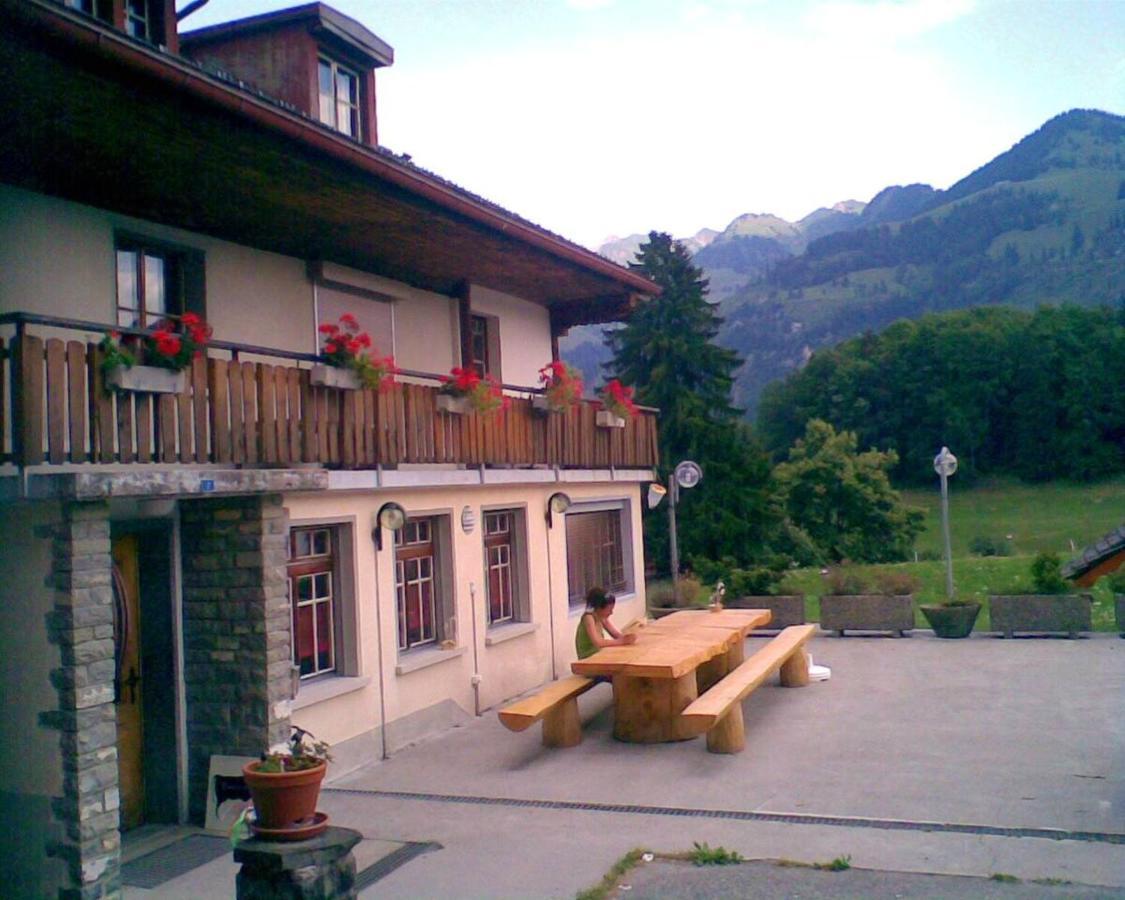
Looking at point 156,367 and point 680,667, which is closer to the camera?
point 156,367

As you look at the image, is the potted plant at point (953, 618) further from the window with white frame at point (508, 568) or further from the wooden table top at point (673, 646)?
the window with white frame at point (508, 568)

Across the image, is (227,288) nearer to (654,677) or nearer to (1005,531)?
(654,677)

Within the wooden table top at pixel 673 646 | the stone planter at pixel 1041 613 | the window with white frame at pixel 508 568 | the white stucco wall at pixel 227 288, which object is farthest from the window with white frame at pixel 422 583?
the stone planter at pixel 1041 613

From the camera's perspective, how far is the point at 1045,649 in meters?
15.3

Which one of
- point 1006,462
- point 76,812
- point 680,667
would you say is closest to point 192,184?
point 76,812

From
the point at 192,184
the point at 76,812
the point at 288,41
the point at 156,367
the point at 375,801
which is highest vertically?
the point at 288,41

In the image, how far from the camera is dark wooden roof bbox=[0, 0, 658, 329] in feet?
21.7

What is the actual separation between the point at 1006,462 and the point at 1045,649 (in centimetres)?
6761

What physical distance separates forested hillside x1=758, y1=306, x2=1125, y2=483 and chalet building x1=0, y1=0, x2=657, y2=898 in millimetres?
62240

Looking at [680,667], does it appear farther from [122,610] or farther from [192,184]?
[192,184]

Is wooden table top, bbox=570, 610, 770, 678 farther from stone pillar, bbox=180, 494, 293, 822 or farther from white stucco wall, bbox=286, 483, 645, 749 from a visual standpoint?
stone pillar, bbox=180, 494, 293, 822

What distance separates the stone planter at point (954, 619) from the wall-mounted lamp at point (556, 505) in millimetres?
6327

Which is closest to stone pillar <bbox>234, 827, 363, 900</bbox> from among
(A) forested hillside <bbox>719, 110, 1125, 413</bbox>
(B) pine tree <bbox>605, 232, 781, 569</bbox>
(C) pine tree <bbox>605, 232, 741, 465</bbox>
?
(B) pine tree <bbox>605, 232, 781, 569</bbox>

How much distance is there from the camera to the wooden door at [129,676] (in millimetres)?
8398
